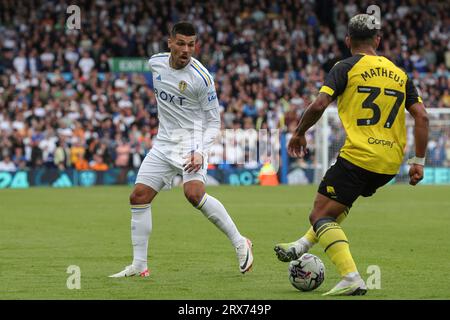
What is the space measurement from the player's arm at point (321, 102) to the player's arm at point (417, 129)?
0.60m

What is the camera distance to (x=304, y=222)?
16.7 metres

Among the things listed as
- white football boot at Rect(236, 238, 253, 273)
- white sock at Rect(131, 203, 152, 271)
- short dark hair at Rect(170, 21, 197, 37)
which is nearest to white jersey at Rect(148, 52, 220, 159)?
short dark hair at Rect(170, 21, 197, 37)

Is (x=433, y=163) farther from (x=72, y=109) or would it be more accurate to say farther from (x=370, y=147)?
(x=370, y=147)

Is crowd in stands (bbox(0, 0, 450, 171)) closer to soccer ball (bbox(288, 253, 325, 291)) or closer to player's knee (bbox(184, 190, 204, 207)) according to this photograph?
player's knee (bbox(184, 190, 204, 207))

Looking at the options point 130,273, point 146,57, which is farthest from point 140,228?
point 146,57

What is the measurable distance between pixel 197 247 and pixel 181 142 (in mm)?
3009

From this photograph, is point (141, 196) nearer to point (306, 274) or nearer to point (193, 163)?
point (193, 163)

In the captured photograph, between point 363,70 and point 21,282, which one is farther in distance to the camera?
point 21,282

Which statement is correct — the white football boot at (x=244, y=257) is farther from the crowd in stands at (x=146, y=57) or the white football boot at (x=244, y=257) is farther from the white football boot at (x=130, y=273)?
the crowd in stands at (x=146, y=57)

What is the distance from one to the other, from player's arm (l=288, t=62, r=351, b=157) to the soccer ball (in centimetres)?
98

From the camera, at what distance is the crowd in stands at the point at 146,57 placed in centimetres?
3083

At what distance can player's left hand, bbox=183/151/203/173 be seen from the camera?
9.57m
